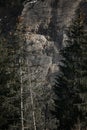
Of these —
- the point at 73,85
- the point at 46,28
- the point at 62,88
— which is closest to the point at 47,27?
the point at 46,28

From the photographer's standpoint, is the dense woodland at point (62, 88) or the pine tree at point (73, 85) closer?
the dense woodland at point (62, 88)

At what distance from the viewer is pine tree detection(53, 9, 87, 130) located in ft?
126

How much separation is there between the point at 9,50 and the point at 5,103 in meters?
7.80

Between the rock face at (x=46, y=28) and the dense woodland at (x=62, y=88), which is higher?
the rock face at (x=46, y=28)

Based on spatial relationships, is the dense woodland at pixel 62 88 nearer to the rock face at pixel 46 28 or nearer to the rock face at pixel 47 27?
the rock face at pixel 46 28

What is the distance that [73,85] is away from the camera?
39.4m

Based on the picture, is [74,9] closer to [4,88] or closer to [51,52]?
[51,52]

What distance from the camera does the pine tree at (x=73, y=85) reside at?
1516 inches

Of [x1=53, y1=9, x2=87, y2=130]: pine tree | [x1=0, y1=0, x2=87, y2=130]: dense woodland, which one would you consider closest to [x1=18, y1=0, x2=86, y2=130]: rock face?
[x1=53, y1=9, x2=87, y2=130]: pine tree

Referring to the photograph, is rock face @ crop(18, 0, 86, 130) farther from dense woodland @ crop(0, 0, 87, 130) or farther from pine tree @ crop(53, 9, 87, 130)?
dense woodland @ crop(0, 0, 87, 130)

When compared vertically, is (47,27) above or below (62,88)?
above

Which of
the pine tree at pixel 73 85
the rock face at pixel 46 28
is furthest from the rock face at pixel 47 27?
the pine tree at pixel 73 85

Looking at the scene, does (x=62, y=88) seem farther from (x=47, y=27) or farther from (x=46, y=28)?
(x=47, y=27)

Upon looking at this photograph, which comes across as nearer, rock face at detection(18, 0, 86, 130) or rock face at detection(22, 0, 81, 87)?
rock face at detection(18, 0, 86, 130)
